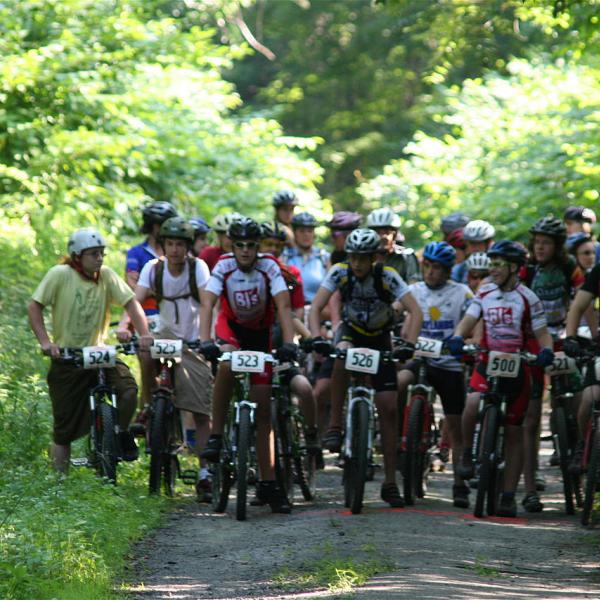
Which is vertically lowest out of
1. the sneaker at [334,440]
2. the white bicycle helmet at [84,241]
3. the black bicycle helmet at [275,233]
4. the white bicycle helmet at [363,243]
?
the sneaker at [334,440]

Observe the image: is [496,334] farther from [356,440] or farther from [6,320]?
[6,320]

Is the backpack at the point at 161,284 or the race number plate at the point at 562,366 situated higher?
the backpack at the point at 161,284

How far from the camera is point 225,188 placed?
22453 mm

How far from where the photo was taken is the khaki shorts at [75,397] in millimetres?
10961

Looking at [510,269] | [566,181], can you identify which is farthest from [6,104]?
[510,269]

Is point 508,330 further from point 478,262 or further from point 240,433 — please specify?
point 478,262

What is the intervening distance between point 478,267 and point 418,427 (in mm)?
2644

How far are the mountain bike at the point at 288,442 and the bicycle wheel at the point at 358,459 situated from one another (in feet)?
2.01

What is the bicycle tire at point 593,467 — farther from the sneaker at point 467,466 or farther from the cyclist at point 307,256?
the cyclist at point 307,256

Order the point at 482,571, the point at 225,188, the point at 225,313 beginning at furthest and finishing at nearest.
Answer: the point at 225,188 < the point at 225,313 < the point at 482,571

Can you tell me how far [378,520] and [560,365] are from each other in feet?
7.22

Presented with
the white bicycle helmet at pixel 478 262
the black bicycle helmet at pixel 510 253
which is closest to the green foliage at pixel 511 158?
the white bicycle helmet at pixel 478 262

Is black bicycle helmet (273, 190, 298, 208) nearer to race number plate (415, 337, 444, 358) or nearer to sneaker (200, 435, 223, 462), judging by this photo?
race number plate (415, 337, 444, 358)

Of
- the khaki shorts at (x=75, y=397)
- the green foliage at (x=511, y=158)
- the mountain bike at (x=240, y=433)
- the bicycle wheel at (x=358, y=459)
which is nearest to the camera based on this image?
the mountain bike at (x=240, y=433)
